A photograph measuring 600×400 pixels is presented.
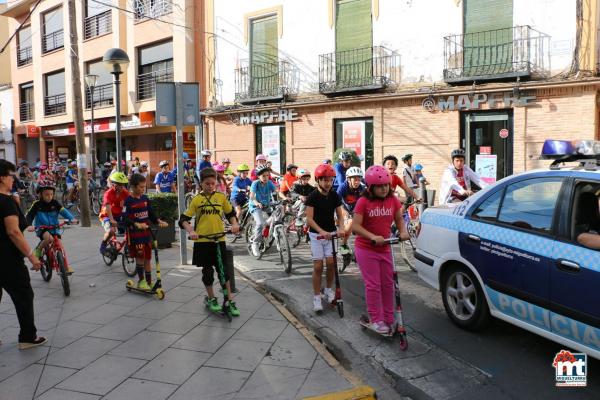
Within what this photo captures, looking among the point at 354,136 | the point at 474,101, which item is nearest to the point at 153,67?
the point at 354,136

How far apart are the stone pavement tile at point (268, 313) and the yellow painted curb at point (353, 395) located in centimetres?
177

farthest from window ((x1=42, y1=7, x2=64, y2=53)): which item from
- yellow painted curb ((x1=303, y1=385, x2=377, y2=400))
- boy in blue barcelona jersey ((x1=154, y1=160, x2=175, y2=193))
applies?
yellow painted curb ((x1=303, y1=385, x2=377, y2=400))

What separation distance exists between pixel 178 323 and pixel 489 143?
1088 centimetres

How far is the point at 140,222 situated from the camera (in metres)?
6.56

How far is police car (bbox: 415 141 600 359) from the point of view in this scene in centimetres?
373

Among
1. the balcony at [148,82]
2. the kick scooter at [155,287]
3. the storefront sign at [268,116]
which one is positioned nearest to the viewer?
the kick scooter at [155,287]

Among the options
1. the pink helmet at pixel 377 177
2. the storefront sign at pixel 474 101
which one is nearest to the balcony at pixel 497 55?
the storefront sign at pixel 474 101

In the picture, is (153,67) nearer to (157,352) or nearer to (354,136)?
(354,136)

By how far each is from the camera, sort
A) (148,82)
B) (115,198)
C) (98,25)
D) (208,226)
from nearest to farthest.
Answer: (208,226)
(115,198)
(148,82)
(98,25)

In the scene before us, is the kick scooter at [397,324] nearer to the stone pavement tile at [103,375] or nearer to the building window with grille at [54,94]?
the stone pavement tile at [103,375]

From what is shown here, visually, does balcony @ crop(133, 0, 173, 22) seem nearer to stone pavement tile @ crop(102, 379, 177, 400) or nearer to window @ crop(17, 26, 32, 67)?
window @ crop(17, 26, 32, 67)

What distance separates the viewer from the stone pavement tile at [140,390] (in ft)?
12.2

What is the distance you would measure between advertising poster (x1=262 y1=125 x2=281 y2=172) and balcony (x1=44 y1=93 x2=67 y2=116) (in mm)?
14965

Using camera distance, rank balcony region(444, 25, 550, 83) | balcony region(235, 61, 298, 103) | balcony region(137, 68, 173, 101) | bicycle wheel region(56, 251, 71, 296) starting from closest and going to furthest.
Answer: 1. bicycle wheel region(56, 251, 71, 296)
2. balcony region(444, 25, 550, 83)
3. balcony region(235, 61, 298, 103)
4. balcony region(137, 68, 173, 101)
